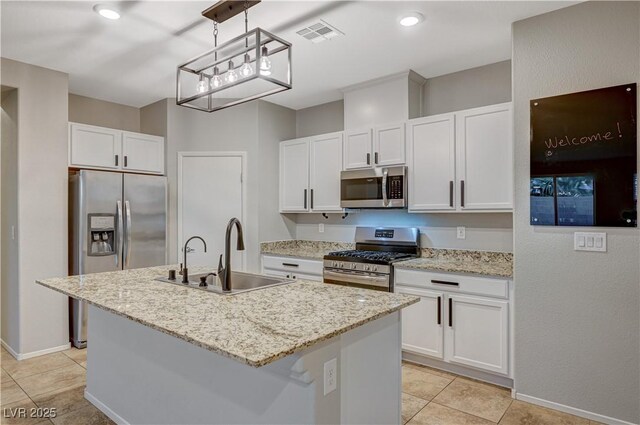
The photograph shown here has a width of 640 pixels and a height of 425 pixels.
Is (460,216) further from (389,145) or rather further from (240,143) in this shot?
(240,143)

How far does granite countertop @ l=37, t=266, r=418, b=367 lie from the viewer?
4.13 feet

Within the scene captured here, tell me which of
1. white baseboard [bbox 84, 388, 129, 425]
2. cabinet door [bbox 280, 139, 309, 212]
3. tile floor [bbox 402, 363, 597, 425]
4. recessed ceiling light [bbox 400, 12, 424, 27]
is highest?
recessed ceiling light [bbox 400, 12, 424, 27]

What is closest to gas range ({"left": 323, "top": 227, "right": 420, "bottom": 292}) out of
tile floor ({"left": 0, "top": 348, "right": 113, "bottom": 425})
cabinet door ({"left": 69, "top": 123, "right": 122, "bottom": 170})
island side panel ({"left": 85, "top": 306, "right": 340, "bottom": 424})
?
island side panel ({"left": 85, "top": 306, "right": 340, "bottom": 424})

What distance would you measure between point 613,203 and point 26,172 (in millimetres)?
4475

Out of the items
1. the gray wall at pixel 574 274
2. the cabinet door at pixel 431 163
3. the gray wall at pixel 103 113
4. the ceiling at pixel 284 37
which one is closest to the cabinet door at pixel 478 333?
the gray wall at pixel 574 274

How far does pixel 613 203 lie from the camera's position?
2303mm

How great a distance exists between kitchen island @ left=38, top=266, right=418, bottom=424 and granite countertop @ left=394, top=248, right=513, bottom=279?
47.6 inches

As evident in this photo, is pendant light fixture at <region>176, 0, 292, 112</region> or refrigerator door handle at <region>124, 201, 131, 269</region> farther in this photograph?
refrigerator door handle at <region>124, 201, 131, 269</region>

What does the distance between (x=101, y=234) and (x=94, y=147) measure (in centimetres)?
89

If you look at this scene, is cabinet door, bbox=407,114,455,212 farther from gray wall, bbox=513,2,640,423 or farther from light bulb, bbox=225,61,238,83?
light bulb, bbox=225,61,238,83

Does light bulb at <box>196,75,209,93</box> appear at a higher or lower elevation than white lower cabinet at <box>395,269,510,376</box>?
higher

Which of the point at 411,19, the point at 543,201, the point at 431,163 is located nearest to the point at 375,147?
the point at 431,163

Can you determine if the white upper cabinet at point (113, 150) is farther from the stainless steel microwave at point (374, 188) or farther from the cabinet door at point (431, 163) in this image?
the cabinet door at point (431, 163)

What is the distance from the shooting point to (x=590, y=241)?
2.38 meters
